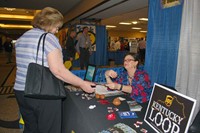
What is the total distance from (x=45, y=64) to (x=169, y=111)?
2.78ft

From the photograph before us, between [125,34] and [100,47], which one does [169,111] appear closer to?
[100,47]

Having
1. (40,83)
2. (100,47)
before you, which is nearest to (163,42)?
(40,83)

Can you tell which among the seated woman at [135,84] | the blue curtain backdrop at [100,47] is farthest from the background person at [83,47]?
the seated woman at [135,84]

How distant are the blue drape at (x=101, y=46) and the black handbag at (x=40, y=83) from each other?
775 cm

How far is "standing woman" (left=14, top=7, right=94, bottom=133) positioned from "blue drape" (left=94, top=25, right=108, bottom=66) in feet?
25.0

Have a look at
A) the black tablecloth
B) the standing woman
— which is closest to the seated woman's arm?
the standing woman

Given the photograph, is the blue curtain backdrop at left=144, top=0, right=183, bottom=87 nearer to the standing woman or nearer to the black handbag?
the standing woman

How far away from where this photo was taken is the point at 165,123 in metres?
1.00

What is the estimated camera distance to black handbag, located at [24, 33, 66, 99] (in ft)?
3.89

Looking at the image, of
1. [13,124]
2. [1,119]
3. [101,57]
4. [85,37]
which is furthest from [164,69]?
[101,57]

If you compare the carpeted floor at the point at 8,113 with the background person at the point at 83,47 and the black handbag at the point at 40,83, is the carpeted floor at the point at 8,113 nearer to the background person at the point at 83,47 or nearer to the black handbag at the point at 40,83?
the black handbag at the point at 40,83

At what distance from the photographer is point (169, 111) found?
1.00m

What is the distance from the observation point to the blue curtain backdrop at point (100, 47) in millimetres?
8867

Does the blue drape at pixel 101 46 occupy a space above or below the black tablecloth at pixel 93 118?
above
